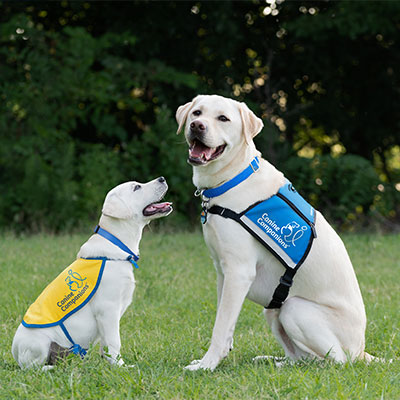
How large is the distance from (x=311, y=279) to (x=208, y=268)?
389 centimetres

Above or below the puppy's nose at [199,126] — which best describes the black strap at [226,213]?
below

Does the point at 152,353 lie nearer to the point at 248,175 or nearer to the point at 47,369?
the point at 47,369

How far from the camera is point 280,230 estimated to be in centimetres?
407

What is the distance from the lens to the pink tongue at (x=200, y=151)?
Result: 411 cm

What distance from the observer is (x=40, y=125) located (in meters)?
12.3

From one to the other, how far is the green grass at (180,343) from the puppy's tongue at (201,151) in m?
1.39

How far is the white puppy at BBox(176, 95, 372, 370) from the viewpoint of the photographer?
4.01m

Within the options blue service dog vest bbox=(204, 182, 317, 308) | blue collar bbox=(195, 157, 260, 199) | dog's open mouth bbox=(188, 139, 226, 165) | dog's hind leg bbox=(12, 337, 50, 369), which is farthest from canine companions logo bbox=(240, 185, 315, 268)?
dog's hind leg bbox=(12, 337, 50, 369)

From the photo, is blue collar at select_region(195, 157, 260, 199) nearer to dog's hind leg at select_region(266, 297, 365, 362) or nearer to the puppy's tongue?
the puppy's tongue

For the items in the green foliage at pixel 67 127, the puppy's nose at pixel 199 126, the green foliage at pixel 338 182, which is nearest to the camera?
the puppy's nose at pixel 199 126

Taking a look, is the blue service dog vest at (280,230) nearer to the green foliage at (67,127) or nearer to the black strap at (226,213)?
the black strap at (226,213)

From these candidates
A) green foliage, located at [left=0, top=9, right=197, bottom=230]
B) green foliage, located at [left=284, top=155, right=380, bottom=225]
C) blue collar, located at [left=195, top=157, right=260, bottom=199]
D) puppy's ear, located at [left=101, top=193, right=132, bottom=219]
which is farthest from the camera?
green foliage, located at [left=284, top=155, right=380, bottom=225]

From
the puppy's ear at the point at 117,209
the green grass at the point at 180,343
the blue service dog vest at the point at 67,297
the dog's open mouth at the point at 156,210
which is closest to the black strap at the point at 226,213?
the dog's open mouth at the point at 156,210

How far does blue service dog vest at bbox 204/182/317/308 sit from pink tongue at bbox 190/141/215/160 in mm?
358
